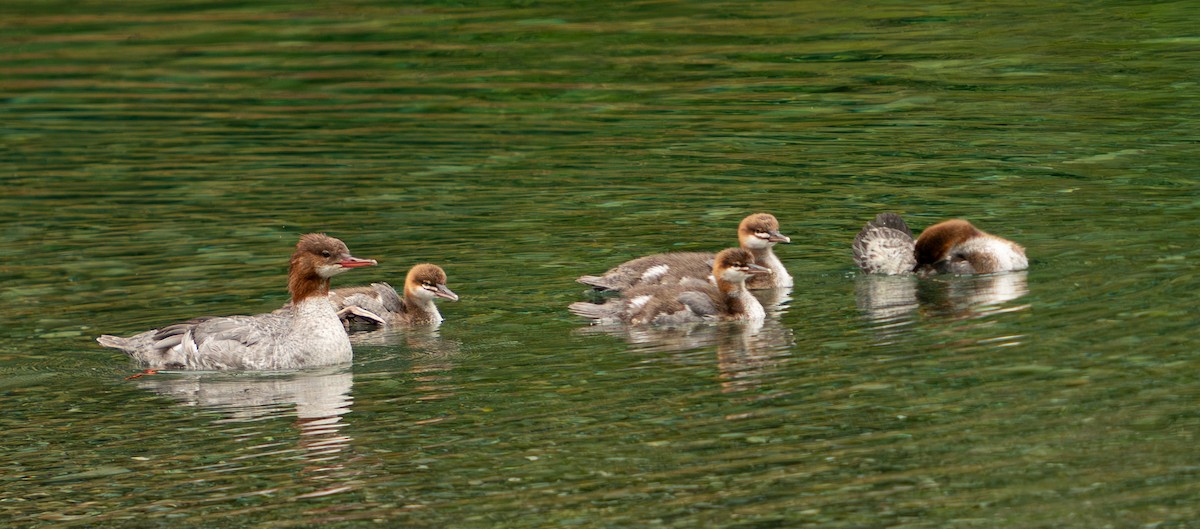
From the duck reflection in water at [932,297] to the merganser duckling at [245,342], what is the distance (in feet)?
10.9

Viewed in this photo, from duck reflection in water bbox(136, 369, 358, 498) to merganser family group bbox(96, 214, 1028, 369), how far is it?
171mm

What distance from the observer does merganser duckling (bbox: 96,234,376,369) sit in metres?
11.6

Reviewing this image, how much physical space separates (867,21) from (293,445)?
14550 millimetres

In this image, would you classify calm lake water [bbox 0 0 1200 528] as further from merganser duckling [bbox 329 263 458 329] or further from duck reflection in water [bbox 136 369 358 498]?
merganser duckling [bbox 329 263 458 329]

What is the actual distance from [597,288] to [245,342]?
8.29 ft

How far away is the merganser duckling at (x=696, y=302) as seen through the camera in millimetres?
12266

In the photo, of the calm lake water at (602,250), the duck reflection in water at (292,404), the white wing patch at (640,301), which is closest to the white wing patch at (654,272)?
the white wing patch at (640,301)

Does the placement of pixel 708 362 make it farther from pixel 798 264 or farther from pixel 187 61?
pixel 187 61

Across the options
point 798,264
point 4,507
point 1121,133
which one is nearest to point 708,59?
point 1121,133

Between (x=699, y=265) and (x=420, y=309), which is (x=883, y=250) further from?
(x=420, y=309)

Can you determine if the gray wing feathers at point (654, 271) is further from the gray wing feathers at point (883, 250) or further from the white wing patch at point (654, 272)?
the gray wing feathers at point (883, 250)

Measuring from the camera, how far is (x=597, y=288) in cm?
1295

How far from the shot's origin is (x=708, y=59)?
21.7 m

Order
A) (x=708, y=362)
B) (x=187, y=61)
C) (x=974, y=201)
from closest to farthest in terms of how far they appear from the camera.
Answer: (x=708, y=362)
(x=974, y=201)
(x=187, y=61)
